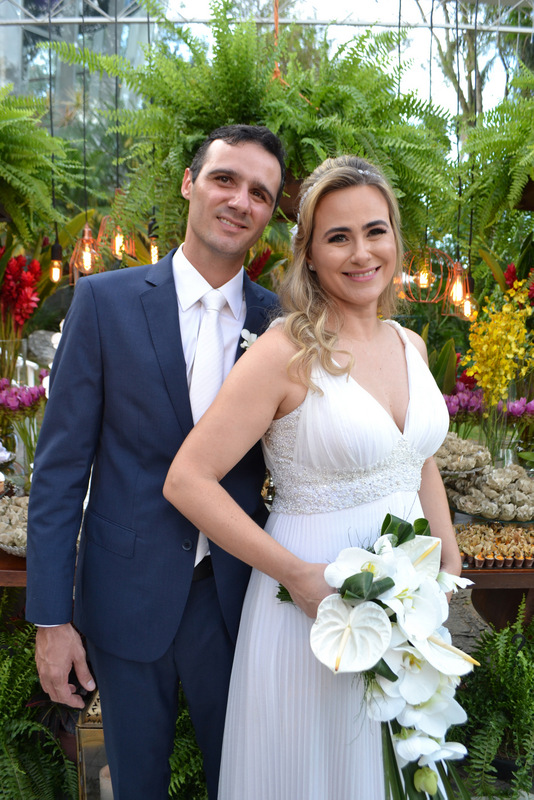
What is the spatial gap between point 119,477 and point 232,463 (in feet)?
0.92

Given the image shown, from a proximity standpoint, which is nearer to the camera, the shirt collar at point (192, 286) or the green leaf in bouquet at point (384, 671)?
the green leaf in bouquet at point (384, 671)

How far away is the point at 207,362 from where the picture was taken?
144 cm

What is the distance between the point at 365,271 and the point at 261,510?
59cm

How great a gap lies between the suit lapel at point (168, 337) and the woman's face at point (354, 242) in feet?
1.08

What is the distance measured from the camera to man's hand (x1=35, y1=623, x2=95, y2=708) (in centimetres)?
143

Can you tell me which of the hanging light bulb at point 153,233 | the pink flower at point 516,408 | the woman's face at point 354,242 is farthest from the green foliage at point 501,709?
the hanging light bulb at point 153,233

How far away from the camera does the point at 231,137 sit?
1515 mm

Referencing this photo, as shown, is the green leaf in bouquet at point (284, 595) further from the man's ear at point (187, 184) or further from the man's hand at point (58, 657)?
the man's ear at point (187, 184)

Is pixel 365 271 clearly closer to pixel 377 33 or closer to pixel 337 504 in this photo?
pixel 337 504

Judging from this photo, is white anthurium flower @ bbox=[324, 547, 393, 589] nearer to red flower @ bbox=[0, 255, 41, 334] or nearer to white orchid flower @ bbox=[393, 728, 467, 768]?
white orchid flower @ bbox=[393, 728, 467, 768]

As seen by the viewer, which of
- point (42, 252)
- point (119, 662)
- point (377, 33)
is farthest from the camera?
point (42, 252)

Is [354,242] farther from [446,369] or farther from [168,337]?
[446,369]

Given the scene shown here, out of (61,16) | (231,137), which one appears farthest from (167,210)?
(61,16)

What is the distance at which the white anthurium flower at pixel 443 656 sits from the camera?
41.3 inches
